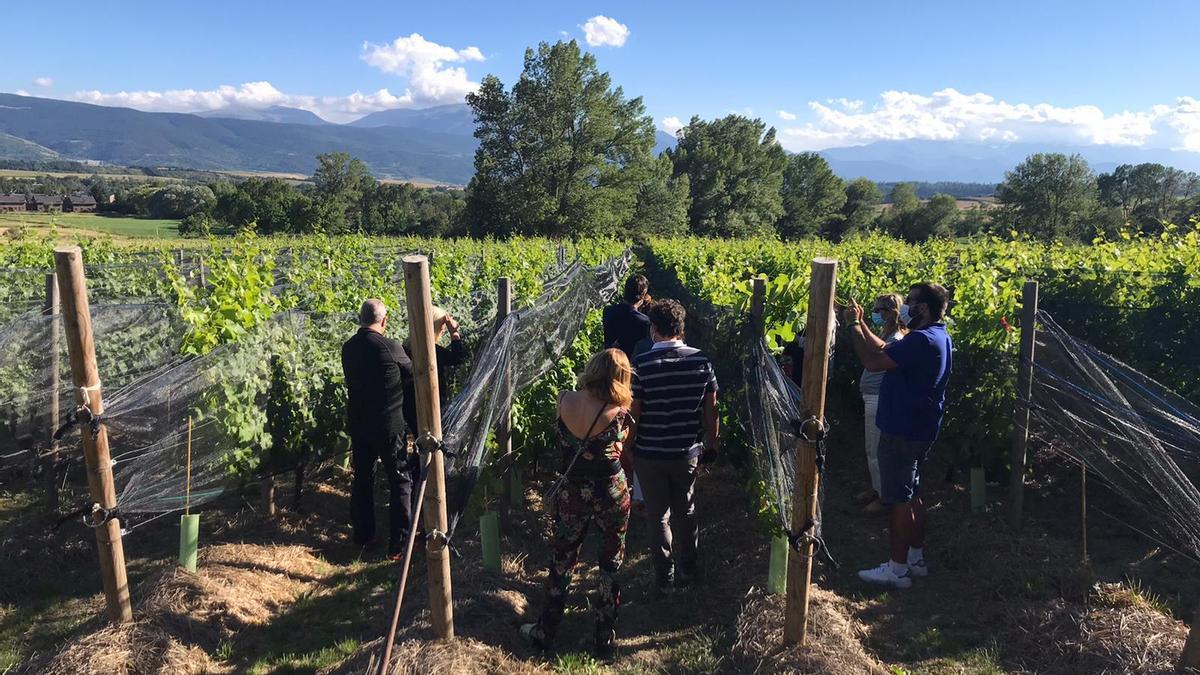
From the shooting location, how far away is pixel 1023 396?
191 inches

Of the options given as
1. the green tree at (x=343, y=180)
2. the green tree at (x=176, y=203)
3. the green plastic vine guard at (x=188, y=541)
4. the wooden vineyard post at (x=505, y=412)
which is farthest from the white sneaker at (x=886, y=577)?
the green tree at (x=343, y=180)

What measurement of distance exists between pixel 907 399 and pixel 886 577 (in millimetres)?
1249

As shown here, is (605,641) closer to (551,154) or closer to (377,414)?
(377,414)

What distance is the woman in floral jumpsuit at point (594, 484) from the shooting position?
322 centimetres

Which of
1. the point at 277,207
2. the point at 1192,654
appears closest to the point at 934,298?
the point at 1192,654

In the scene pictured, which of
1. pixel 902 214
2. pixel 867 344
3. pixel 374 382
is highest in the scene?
pixel 902 214

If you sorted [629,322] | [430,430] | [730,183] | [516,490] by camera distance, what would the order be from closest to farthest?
[430,430] < [629,322] < [516,490] < [730,183]

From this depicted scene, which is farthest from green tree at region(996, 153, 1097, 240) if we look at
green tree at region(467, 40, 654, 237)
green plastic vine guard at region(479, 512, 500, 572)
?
green plastic vine guard at region(479, 512, 500, 572)

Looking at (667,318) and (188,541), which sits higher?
(667,318)

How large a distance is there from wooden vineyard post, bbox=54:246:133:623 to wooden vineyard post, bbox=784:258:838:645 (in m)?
3.36

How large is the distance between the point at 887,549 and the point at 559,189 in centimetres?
4612

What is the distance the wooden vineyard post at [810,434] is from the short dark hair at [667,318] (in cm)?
A: 72

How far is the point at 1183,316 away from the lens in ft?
18.0

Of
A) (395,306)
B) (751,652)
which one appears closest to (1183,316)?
(751,652)
